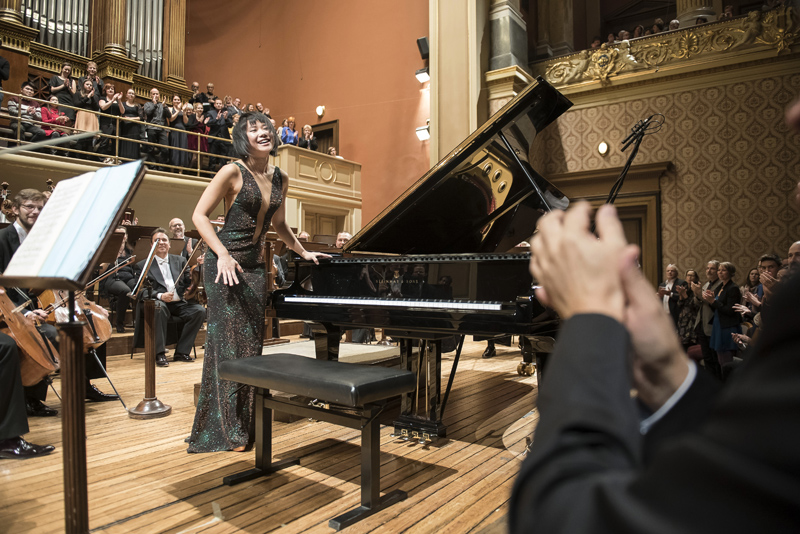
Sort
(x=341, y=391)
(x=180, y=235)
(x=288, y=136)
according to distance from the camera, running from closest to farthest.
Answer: (x=341, y=391) → (x=180, y=235) → (x=288, y=136)

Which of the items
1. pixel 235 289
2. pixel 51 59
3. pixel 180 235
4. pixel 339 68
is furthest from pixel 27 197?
pixel 339 68

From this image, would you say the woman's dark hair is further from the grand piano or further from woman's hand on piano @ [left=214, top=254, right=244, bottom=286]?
the grand piano

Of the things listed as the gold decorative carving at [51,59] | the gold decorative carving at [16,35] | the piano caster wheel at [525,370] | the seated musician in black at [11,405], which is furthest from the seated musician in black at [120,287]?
the gold decorative carving at [51,59]

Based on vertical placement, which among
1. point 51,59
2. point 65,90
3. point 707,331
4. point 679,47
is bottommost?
point 707,331

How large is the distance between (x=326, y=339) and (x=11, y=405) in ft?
5.29

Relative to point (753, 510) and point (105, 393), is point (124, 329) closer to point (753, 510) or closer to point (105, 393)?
point (105, 393)

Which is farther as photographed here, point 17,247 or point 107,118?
point 107,118

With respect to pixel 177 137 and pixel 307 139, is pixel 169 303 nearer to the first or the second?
pixel 177 137

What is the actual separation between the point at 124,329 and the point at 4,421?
4258 mm

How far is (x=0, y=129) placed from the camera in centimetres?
A: 786

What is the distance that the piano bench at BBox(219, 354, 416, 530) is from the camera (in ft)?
6.93

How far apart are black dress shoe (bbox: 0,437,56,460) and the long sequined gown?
77cm

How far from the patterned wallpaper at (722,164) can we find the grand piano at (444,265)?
5.34m

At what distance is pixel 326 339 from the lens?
3.29 metres
